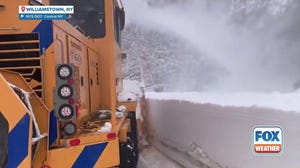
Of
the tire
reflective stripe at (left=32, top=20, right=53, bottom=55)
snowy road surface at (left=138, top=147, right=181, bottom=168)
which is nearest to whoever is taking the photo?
reflective stripe at (left=32, top=20, right=53, bottom=55)

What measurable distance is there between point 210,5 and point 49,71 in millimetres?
22733

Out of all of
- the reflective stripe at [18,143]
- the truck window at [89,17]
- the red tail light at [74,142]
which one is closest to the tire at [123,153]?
the red tail light at [74,142]

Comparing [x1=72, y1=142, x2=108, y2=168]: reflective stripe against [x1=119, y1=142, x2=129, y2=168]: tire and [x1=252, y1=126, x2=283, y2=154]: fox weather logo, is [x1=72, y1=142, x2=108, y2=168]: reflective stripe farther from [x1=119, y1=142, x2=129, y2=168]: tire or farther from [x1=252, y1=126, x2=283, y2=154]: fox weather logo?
[x1=252, y1=126, x2=283, y2=154]: fox weather logo

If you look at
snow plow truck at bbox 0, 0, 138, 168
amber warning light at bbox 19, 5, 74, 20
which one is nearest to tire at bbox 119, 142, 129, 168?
snow plow truck at bbox 0, 0, 138, 168

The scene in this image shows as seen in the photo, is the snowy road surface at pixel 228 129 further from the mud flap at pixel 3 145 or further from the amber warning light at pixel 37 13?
the mud flap at pixel 3 145

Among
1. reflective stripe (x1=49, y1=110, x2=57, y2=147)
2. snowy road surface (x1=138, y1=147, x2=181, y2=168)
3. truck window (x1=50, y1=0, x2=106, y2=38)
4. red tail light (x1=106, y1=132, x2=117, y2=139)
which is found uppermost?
truck window (x1=50, y1=0, x2=106, y2=38)

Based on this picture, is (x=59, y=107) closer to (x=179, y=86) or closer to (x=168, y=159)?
(x=168, y=159)

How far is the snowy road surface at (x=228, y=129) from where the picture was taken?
544 cm

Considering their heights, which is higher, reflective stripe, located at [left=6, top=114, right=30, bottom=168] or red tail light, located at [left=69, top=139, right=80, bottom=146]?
reflective stripe, located at [left=6, top=114, right=30, bottom=168]

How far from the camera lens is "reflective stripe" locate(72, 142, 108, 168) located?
3930mm

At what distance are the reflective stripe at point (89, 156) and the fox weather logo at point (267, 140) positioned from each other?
239cm

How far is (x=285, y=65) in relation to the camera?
23391 millimetres

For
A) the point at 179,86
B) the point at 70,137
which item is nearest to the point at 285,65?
the point at 179,86

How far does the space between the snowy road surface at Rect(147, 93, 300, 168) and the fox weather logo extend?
0.07m
